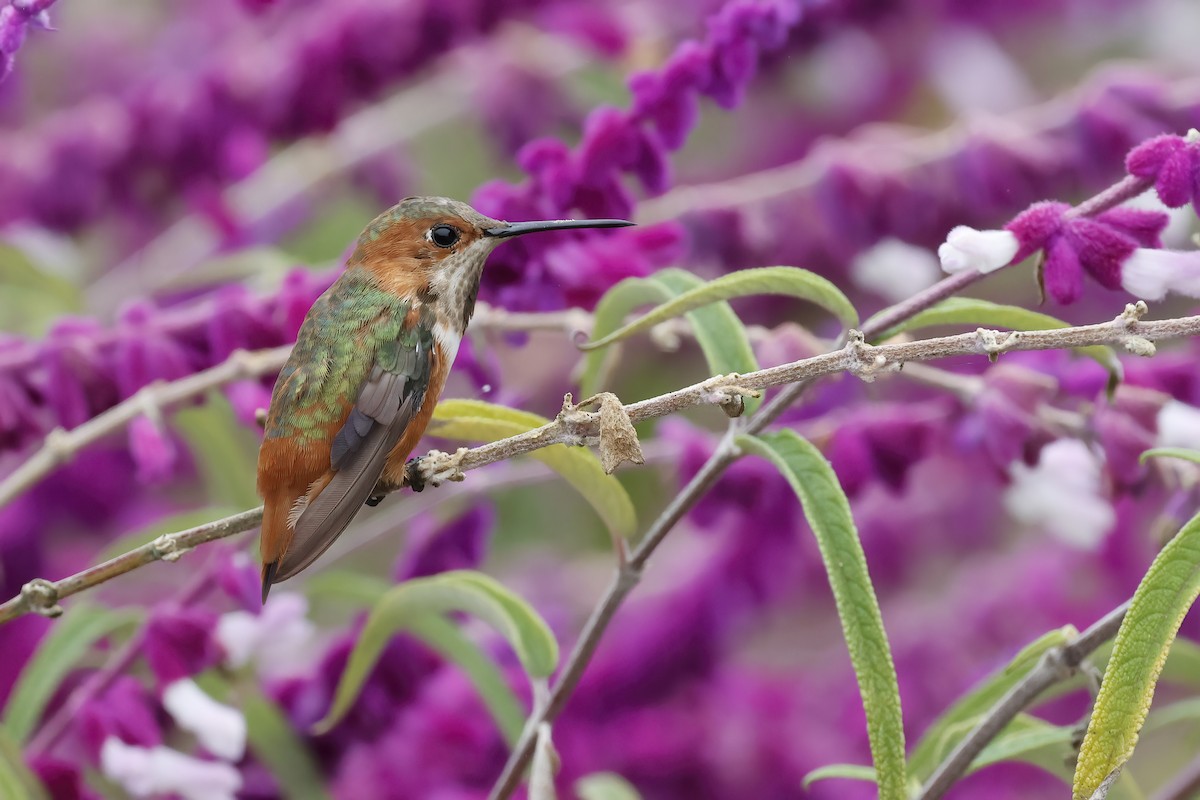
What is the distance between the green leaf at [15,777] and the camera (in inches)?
33.9

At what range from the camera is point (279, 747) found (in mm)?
1146

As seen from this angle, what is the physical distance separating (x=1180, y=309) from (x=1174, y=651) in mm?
952

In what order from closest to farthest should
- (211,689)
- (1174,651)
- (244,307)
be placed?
(1174,651) → (244,307) → (211,689)

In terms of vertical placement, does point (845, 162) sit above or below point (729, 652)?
above

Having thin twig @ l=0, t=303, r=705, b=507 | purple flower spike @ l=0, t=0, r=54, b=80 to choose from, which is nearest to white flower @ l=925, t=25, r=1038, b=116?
thin twig @ l=0, t=303, r=705, b=507

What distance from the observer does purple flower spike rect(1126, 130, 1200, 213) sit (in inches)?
29.7

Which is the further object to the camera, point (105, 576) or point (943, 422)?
point (943, 422)

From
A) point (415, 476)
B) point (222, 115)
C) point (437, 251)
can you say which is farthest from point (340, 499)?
point (222, 115)

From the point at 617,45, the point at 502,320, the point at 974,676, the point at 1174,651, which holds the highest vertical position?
the point at 617,45

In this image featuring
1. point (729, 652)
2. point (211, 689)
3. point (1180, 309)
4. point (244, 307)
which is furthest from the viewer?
point (1180, 309)

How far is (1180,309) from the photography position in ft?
5.86

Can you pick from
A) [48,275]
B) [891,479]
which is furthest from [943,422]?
[48,275]

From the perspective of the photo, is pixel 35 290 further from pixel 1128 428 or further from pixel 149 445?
pixel 1128 428

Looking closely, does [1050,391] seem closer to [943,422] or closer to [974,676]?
[943,422]
